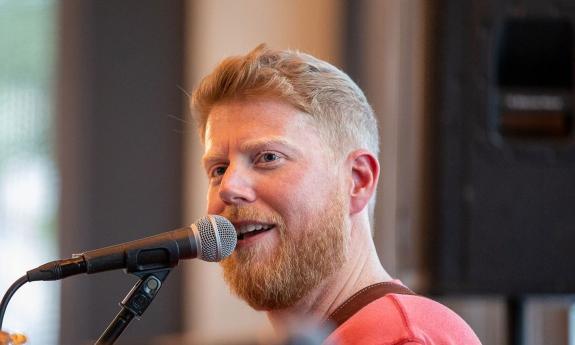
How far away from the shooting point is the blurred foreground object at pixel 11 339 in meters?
1.61

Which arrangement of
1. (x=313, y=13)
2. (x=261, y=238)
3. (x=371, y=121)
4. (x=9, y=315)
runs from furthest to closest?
(x=9, y=315), (x=313, y=13), (x=371, y=121), (x=261, y=238)

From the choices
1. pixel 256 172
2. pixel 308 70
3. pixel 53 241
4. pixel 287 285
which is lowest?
pixel 53 241

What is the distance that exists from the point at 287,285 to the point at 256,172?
0.23 meters

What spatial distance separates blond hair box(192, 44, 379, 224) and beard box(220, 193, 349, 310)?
145 mm

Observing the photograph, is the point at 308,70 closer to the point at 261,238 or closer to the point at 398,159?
the point at 261,238

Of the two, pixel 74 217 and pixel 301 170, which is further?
pixel 74 217

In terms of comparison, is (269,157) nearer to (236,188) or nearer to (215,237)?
(236,188)

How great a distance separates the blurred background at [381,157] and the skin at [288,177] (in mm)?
1229

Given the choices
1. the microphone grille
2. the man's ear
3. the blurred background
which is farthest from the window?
the microphone grille

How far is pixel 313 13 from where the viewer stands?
14.8ft

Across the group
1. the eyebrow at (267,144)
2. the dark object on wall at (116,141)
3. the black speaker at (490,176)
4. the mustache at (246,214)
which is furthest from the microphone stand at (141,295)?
the dark object on wall at (116,141)

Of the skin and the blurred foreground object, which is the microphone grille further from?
the blurred foreground object

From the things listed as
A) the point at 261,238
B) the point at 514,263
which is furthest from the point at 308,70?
the point at 514,263

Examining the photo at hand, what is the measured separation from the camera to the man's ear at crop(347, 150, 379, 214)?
2107 millimetres
